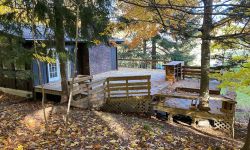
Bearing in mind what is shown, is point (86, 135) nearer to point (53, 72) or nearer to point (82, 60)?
point (53, 72)

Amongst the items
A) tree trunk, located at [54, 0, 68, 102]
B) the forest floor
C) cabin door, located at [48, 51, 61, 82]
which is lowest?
the forest floor

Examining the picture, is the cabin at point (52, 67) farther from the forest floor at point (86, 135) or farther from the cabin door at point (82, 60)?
the forest floor at point (86, 135)

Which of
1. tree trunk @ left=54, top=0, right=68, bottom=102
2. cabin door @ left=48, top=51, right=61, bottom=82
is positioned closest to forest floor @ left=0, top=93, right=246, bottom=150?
tree trunk @ left=54, top=0, right=68, bottom=102

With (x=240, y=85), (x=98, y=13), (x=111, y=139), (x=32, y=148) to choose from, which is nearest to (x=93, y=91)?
(x=98, y=13)

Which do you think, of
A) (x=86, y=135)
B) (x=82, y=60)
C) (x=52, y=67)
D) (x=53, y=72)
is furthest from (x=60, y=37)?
(x=82, y=60)

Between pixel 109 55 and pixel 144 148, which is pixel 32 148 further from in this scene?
pixel 109 55

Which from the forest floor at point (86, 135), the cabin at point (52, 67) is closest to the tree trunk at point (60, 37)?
the cabin at point (52, 67)

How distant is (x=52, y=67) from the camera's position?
11.5 m

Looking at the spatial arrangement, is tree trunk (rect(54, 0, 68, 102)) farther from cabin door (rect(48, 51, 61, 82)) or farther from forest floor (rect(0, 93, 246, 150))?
cabin door (rect(48, 51, 61, 82))

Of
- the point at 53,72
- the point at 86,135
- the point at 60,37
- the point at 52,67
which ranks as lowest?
the point at 86,135

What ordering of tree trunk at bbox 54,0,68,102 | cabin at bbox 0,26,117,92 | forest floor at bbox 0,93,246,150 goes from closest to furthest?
forest floor at bbox 0,93,246,150
tree trunk at bbox 54,0,68,102
cabin at bbox 0,26,117,92

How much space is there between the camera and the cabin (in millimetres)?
9641

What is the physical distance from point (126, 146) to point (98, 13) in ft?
16.3

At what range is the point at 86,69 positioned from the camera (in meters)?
13.7
